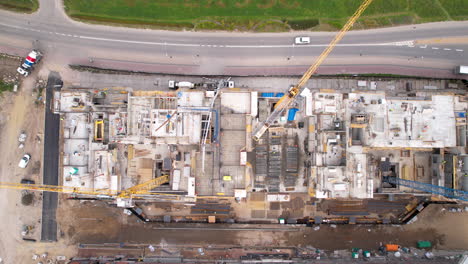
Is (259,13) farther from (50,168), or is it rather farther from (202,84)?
(50,168)

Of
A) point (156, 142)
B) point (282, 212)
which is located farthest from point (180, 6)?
point (282, 212)

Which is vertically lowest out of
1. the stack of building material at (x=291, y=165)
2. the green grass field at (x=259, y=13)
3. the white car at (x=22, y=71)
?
the stack of building material at (x=291, y=165)

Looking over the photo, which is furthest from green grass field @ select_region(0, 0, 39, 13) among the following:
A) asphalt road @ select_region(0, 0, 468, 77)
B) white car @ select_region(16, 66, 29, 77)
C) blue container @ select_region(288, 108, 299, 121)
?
blue container @ select_region(288, 108, 299, 121)

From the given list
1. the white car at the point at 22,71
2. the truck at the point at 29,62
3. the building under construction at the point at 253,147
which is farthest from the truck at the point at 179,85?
the white car at the point at 22,71

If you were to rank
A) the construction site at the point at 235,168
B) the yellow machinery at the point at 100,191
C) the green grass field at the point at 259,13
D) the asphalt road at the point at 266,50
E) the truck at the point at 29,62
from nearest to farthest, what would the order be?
the construction site at the point at 235,168 < the yellow machinery at the point at 100,191 < the truck at the point at 29,62 < the green grass field at the point at 259,13 < the asphalt road at the point at 266,50

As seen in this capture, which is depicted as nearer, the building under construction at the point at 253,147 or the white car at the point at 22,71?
the building under construction at the point at 253,147

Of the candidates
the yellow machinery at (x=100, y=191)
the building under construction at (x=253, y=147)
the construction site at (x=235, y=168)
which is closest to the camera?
the building under construction at (x=253, y=147)

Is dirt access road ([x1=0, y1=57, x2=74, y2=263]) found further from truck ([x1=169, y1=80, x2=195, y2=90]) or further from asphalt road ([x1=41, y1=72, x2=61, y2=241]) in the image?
truck ([x1=169, y1=80, x2=195, y2=90])

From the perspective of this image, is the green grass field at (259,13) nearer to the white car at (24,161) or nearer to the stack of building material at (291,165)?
the stack of building material at (291,165)

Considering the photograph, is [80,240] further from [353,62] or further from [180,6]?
[353,62]

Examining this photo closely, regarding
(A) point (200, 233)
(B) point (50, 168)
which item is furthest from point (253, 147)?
(B) point (50, 168)
